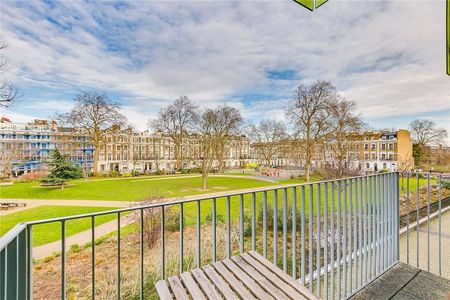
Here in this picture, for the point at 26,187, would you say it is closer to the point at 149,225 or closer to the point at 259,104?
the point at 149,225

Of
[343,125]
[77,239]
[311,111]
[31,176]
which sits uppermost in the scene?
[311,111]

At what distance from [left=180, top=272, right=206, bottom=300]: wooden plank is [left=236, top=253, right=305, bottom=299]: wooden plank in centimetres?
40

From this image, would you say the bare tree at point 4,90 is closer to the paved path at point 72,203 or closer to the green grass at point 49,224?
the green grass at point 49,224

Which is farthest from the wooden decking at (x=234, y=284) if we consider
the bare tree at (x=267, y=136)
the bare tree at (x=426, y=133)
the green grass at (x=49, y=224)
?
the bare tree at (x=426, y=133)

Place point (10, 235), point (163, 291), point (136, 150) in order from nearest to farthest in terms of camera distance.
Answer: point (10, 235) → point (163, 291) → point (136, 150)

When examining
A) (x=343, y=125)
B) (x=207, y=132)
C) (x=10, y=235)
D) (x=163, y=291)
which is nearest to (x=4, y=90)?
(x=10, y=235)

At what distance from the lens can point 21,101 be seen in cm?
1116

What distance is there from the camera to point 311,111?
18.9m

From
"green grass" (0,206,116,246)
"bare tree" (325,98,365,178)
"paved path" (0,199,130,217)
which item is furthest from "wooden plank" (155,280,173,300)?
"bare tree" (325,98,365,178)

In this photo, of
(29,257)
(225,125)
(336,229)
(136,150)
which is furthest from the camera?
(136,150)

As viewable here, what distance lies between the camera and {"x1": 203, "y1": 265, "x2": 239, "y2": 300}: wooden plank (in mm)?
1231

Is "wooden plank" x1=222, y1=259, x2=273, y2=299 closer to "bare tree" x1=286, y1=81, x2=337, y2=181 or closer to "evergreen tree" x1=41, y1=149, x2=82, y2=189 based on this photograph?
"bare tree" x1=286, y1=81, x2=337, y2=181

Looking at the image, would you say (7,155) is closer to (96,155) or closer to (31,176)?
(31,176)

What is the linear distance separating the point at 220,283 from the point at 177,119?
2706cm
